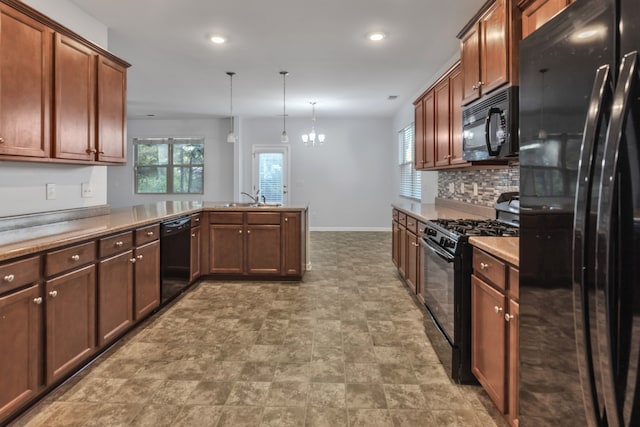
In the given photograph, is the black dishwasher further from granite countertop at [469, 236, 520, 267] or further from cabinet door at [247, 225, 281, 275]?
granite countertop at [469, 236, 520, 267]

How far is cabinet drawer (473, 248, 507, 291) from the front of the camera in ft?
5.73

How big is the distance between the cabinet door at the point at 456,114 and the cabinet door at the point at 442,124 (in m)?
0.10

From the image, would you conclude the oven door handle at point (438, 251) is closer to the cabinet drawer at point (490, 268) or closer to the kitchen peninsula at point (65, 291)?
the cabinet drawer at point (490, 268)

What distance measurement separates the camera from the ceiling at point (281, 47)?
11.0 ft

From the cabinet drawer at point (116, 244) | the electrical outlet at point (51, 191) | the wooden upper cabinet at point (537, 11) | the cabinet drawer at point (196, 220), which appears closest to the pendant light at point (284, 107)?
the cabinet drawer at point (196, 220)

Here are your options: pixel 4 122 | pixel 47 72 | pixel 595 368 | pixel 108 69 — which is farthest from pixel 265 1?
pixel 595 368

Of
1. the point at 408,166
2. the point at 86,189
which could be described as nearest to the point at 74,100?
the point at 86,189

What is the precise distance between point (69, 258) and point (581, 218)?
2.31m

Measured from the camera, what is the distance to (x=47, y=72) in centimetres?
251

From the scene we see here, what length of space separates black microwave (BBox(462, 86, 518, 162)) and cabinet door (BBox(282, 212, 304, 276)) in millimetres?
2040

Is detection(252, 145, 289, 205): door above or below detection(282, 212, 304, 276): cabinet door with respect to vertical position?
above

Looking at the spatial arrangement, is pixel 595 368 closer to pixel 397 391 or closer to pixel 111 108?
pixel 397 391

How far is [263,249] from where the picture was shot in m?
4.41

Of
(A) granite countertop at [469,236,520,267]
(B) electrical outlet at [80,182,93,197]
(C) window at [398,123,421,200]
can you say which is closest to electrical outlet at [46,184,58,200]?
(B) electrical outlet at [80,182,93,197]
